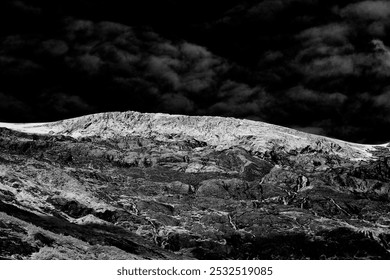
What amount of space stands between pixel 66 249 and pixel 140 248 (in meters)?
79.9

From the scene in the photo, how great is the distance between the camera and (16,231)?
412 ft
